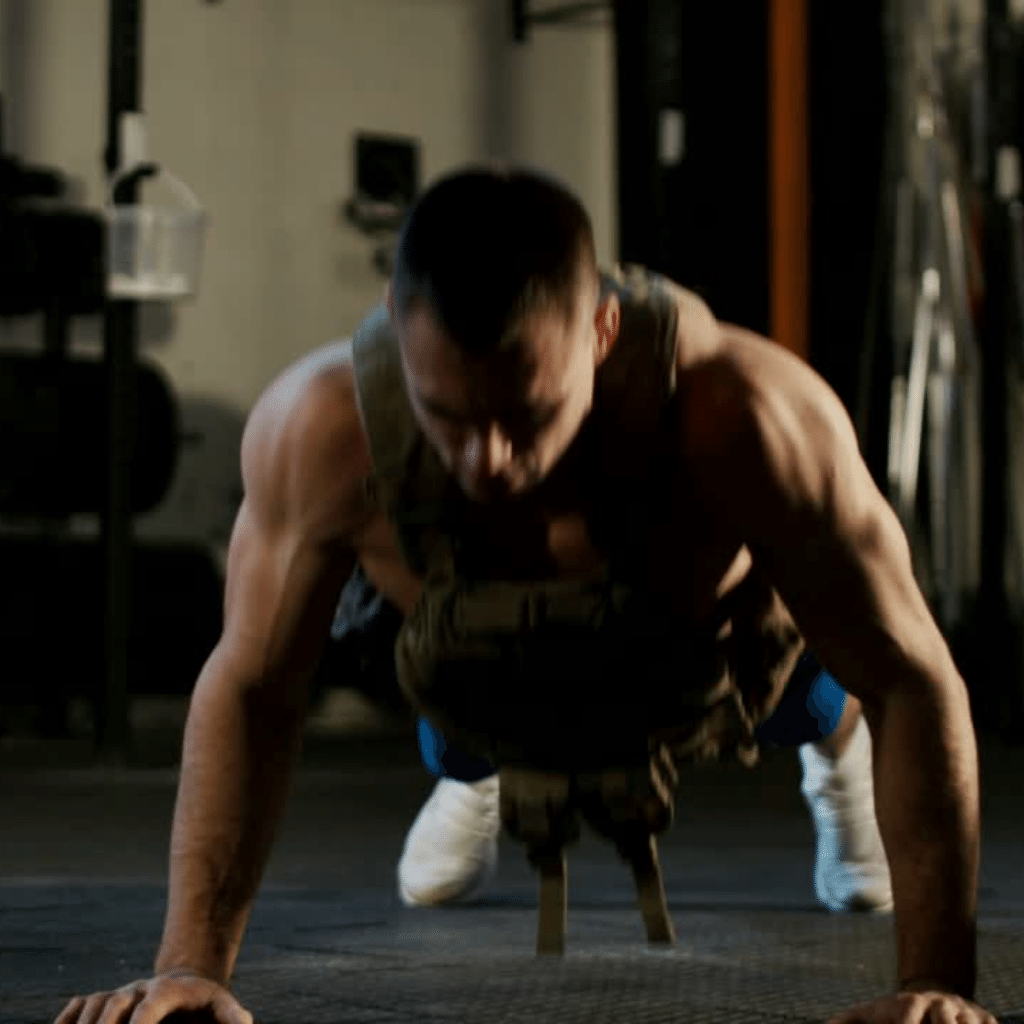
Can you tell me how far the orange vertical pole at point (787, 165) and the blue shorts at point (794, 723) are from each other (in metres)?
2.93

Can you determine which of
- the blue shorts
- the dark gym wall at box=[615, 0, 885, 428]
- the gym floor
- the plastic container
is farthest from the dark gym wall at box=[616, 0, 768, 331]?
the blue shorts

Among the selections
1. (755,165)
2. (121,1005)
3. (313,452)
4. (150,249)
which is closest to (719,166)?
(755,165)

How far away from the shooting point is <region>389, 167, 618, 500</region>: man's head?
1.18m

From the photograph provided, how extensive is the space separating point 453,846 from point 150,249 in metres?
2.17

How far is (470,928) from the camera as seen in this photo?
2.01m

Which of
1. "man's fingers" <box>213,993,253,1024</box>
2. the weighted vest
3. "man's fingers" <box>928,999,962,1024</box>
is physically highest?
the weighted vest

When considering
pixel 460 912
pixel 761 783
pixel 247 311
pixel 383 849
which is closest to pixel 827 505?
pixel 460 912

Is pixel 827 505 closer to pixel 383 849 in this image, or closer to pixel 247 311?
pixel 383 849

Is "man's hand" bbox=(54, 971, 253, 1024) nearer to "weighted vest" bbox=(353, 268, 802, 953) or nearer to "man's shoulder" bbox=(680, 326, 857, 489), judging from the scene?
"weighted vest" bbox=(353, 268, 802, 953)

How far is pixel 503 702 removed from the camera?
1554 mm

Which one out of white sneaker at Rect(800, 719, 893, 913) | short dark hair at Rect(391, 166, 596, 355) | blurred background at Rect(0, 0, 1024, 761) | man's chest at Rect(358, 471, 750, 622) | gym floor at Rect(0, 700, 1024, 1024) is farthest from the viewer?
blurred background at Rect(0, 0, 1024, 761)

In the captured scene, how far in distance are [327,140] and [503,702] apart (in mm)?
3936

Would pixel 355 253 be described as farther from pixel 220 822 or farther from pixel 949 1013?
pixel 949 1013

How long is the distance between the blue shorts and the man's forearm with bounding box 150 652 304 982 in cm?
49
